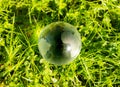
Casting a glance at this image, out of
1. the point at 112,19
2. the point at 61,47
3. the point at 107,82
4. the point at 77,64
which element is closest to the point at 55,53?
the point at 61,47

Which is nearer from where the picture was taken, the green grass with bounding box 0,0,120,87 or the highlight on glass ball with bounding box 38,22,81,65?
the highlight on glass ball with bounding box 38,22,81,65

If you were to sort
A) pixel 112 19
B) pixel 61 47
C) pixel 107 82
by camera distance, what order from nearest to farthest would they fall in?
pixel 61 47 < pixel 107 82 < pixel 112 19

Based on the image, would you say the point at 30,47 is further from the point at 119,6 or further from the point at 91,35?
the point at 119,6

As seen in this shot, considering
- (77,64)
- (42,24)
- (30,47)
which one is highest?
(42,24)

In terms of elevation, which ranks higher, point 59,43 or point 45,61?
point 59,43

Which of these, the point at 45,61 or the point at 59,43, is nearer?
the point at 59,43
